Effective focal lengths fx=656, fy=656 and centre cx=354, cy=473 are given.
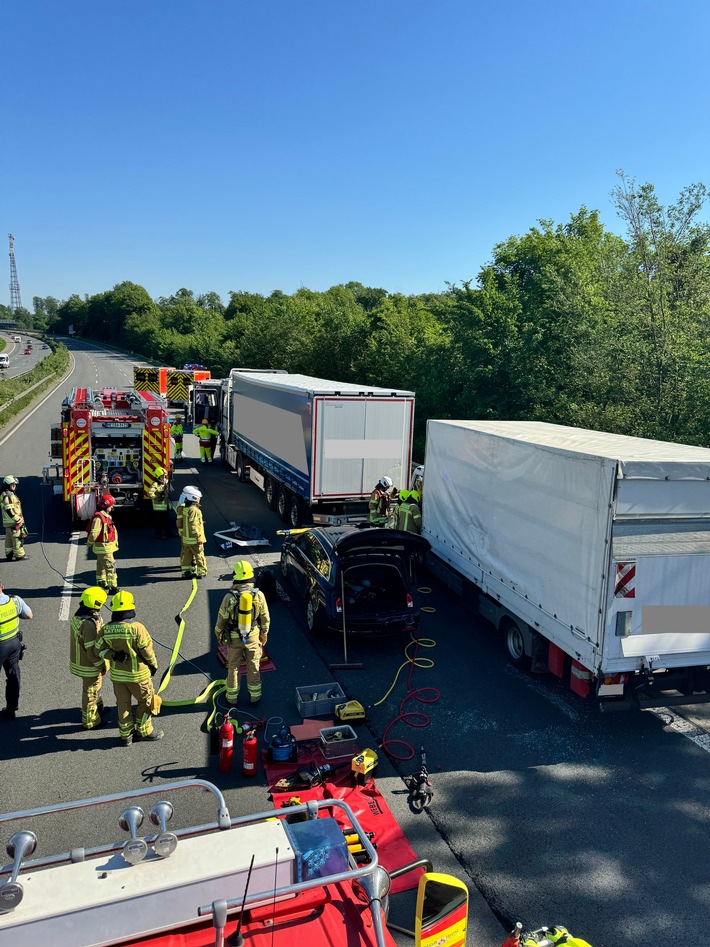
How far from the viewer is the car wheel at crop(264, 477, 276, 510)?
54.9 feet

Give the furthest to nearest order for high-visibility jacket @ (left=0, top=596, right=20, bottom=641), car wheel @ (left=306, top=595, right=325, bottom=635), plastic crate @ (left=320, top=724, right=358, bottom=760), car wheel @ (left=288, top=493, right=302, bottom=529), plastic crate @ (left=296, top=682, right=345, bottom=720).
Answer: car wheel @ (left=288, top=493, right=302, bottom=529) < car wheel @ (left=306, top=595, right=325, bottom=635) < plastic crate @ (left=296, top=682, right=345, bottom=720) < high-visibility jacket @ (left=0, top=596, right=20, bottom=641) < plastic crate @ (left=320, top=724, right=358, bottom=760)

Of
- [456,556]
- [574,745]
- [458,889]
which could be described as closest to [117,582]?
[456,556]

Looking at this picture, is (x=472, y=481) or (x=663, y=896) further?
(x=472, y=481)

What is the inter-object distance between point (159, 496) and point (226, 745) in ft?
29.4

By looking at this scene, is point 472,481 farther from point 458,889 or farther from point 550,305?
point 550,305

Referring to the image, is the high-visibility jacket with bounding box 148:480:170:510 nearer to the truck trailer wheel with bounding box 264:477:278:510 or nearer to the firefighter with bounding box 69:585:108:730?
the truck trailer wheel with bounding box 264:477:278:510

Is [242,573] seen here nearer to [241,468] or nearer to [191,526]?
[191,526]

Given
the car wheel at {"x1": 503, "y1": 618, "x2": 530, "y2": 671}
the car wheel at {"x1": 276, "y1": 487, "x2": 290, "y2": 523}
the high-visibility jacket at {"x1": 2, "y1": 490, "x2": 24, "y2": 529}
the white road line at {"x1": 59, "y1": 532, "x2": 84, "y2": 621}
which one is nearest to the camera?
the car wheel at {"x1": 503, "y1": 618, "x2": 530, "y2": 671}

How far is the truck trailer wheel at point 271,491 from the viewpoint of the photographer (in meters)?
16.7

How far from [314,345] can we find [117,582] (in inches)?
1035

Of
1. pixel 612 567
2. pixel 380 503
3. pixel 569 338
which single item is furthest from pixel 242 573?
pixel 569 338

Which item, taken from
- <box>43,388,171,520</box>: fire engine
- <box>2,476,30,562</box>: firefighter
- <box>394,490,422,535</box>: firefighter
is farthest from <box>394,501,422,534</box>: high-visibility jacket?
<box>2,476,30,562</box>: firefighter

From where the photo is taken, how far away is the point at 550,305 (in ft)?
61.7

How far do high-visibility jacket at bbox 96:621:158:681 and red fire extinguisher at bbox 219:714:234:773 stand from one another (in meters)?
1.03
